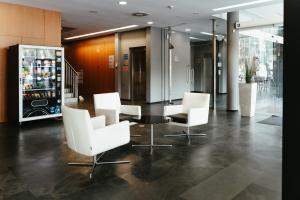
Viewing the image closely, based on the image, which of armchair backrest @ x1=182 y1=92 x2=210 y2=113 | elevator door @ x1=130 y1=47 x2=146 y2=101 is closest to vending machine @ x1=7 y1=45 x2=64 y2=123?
armchair backrest @ x1=182 y1=92 x2=210 y2=113

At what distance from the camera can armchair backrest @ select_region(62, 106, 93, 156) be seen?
336 cm

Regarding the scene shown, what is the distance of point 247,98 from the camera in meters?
7.95

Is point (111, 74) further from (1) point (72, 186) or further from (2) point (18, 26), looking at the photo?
(1) point (72, 186)

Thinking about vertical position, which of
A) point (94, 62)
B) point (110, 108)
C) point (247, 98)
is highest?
point (94, 62)

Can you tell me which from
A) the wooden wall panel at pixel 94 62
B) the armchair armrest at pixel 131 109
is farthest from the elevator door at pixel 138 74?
the armchair armrest at pixel 131 109

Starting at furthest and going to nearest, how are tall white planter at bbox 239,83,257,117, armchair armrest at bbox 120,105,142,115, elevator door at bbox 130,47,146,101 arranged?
1. elevator door at bbox 130,47,146,101
2. tall white planter at bbox 239,83,257,117
3. armchair armrest at bbox 120,105,142,115

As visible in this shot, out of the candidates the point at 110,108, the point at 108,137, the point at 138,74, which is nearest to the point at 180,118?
the point at 110,108

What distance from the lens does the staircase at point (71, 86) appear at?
36.1 feet

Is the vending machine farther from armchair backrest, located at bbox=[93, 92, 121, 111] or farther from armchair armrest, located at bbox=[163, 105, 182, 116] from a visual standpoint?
armchair armrest, located at bbox=[163, 105, 182, 116]

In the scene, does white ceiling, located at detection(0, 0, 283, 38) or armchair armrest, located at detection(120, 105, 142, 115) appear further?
white ceiling, located at detection(0, 0, 283, 38)

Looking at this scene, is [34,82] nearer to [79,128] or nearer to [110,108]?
[110,108]

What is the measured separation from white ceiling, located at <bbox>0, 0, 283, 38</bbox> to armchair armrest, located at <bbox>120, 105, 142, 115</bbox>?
310cm

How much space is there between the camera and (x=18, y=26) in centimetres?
741

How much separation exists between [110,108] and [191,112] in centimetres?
176
